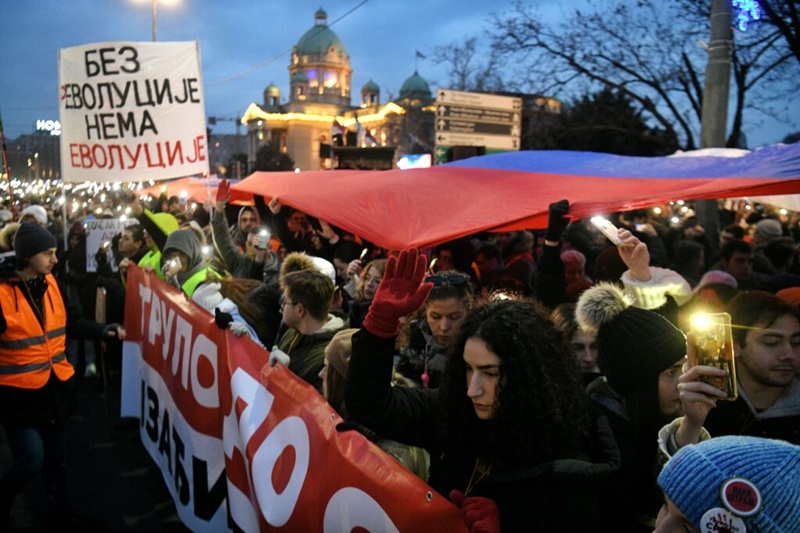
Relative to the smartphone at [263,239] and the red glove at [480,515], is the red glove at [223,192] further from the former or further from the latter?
the red glove at [480,515]

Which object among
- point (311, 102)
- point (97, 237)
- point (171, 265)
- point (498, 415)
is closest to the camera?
point (498, 415)

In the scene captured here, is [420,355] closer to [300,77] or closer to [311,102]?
[311,102]

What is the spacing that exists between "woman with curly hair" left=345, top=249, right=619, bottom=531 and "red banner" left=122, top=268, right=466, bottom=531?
0.57 ft

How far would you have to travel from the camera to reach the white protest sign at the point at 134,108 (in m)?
6.61

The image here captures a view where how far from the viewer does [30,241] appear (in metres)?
4.06

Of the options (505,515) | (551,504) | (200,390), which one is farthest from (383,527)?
(200,390)

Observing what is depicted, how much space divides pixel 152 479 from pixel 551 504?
165 inches

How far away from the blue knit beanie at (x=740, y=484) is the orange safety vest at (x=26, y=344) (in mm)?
3887

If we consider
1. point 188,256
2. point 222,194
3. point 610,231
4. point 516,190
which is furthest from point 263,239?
point 610,231

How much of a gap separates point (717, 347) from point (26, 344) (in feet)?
12.7

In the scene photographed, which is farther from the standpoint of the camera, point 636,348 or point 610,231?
point 610,231

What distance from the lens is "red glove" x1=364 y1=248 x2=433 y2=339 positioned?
2102 mm

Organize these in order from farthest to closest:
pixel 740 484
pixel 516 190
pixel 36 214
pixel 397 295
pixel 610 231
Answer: pixel 36 214, pixel 516 190, pixel 610 231, pixel 397 295, pixel 740 484

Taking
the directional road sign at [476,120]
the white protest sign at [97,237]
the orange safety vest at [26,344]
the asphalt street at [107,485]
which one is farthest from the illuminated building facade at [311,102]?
the orange safety vest at [26,344]
